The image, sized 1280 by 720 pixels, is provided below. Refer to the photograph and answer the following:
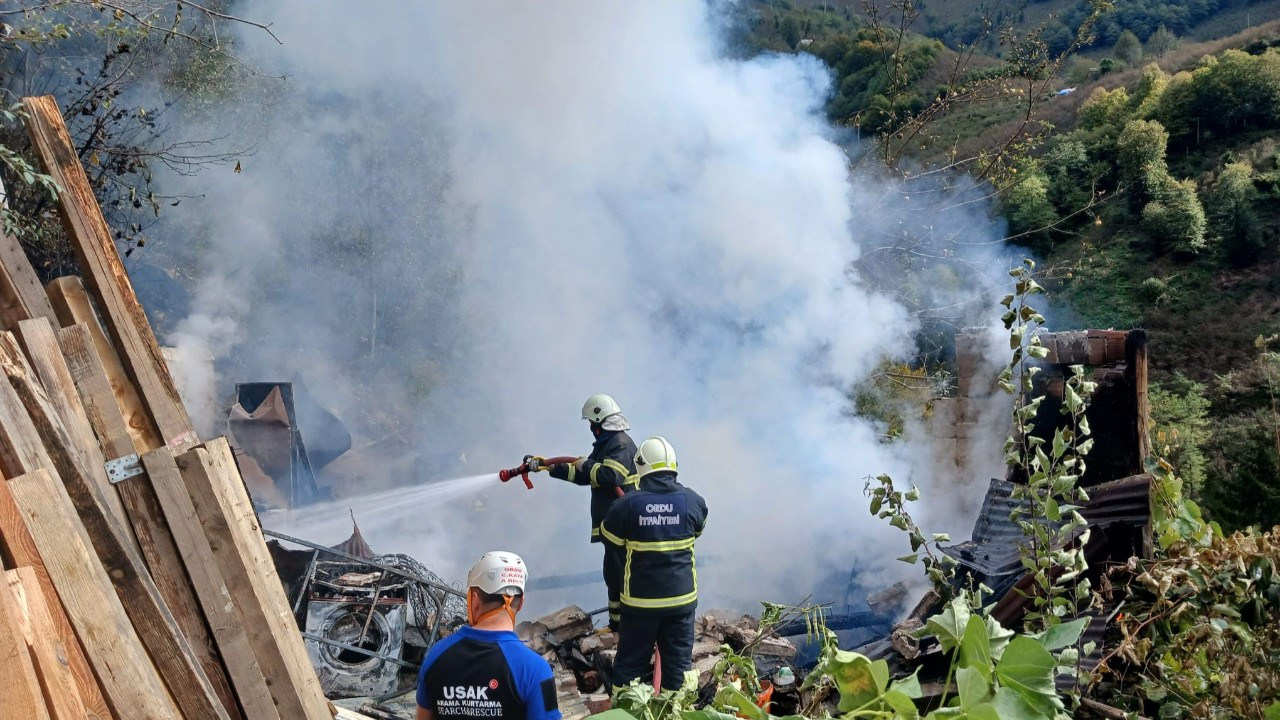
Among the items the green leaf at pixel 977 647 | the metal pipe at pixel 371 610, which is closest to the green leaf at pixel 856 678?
the green leaf at pixel 977 647

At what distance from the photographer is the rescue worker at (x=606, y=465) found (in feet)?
18.4

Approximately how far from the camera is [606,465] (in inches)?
221

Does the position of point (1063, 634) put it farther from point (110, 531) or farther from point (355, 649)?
point (355, 649)

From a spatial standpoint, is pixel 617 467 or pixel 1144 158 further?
pixel 1144 158

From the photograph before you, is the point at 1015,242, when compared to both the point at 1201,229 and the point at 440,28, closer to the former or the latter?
the point at 1201,229

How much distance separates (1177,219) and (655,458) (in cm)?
1330

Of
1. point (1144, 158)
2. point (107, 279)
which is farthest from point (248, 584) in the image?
point (1144, 158)

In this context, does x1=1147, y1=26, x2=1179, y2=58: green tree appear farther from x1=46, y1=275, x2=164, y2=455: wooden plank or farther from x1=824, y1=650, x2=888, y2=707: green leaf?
x1=824, y1=650, x2=888, y2=707: green leaf

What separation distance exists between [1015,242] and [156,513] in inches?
591

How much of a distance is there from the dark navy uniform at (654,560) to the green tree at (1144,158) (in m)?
13.5

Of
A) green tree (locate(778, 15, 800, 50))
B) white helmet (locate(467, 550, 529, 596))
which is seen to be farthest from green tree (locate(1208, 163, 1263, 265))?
white helmet (locate(467, 550, 529, 596))

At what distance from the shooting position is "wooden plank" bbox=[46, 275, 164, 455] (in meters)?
3.33

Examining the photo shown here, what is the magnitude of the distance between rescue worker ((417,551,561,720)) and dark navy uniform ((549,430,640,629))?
110 inches

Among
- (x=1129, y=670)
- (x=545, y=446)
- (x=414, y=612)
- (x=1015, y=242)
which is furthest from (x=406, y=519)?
(x=1015, y=242)
